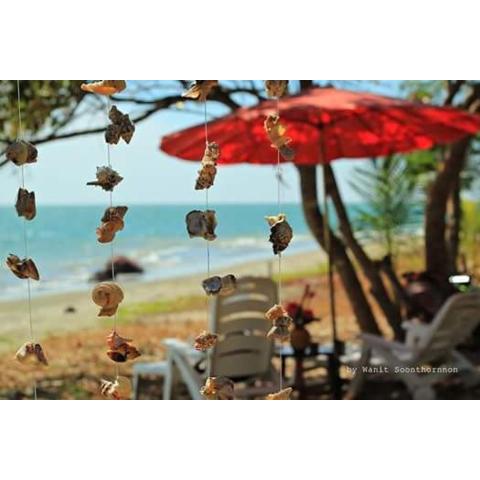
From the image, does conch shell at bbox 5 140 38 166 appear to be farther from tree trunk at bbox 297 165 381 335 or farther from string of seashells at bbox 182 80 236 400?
tree trunk at bbox 297 165 381 335

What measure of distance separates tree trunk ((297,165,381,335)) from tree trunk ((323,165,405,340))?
0.11 metres

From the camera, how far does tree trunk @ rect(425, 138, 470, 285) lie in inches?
334

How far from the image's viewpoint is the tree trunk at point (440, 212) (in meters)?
8.48

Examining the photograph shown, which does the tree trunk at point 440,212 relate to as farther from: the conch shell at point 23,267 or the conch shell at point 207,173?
the conch shell at point 23,267

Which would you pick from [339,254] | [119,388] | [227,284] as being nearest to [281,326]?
[227,284]

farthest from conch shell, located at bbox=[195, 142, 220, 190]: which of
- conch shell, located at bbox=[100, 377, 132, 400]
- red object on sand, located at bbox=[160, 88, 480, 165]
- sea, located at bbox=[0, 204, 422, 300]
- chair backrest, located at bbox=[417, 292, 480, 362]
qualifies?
sea, located at bbox=[0, 204, 422, 300]

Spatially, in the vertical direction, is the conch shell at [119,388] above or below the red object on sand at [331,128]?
below

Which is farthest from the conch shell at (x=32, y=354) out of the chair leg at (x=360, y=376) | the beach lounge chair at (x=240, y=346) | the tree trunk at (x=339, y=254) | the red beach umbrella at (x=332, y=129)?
the tree trunk at (x=339, y=254)

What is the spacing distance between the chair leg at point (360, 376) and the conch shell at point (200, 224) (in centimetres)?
436

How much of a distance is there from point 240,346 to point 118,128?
12.1 ft

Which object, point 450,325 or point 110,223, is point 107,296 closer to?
point 110,223

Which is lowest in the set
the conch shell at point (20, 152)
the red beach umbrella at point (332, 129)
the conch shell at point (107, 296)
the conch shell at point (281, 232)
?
the conch shell at point (107, 296)
